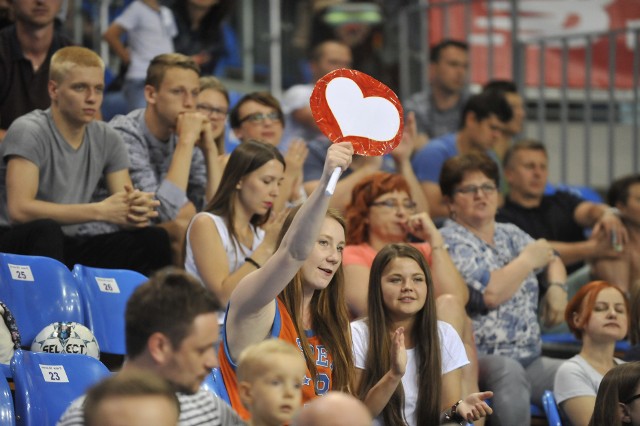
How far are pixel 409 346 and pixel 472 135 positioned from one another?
2900mm

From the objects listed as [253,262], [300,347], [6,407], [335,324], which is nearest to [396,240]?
[253,262]

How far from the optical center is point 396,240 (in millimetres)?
5992

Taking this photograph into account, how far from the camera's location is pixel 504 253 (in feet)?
20.1

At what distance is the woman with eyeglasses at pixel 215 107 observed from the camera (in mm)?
6633

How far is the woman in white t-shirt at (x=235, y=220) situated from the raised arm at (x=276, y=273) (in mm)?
1247

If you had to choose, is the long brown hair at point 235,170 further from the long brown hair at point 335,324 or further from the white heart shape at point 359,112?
the white heart shape at point 359,112

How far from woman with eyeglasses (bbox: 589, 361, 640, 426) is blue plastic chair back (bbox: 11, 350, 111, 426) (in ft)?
6.29

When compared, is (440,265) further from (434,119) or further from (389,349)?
(434,119)

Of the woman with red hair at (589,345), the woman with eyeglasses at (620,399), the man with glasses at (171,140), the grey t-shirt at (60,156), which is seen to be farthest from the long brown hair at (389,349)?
the grey t-shirt at (60,156)

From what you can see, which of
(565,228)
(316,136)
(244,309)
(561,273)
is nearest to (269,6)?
(316,136)

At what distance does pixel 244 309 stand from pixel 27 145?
6.51ft

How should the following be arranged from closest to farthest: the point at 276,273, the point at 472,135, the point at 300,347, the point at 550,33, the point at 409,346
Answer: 1. the point at 276,273
2. the point at 300,347
3. the point at 409,346
4. the point at 472,135
5. the point at 550,33

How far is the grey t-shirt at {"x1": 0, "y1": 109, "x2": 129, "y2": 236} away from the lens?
5.50 meters

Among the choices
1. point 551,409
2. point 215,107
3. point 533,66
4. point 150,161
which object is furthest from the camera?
point 533,66
